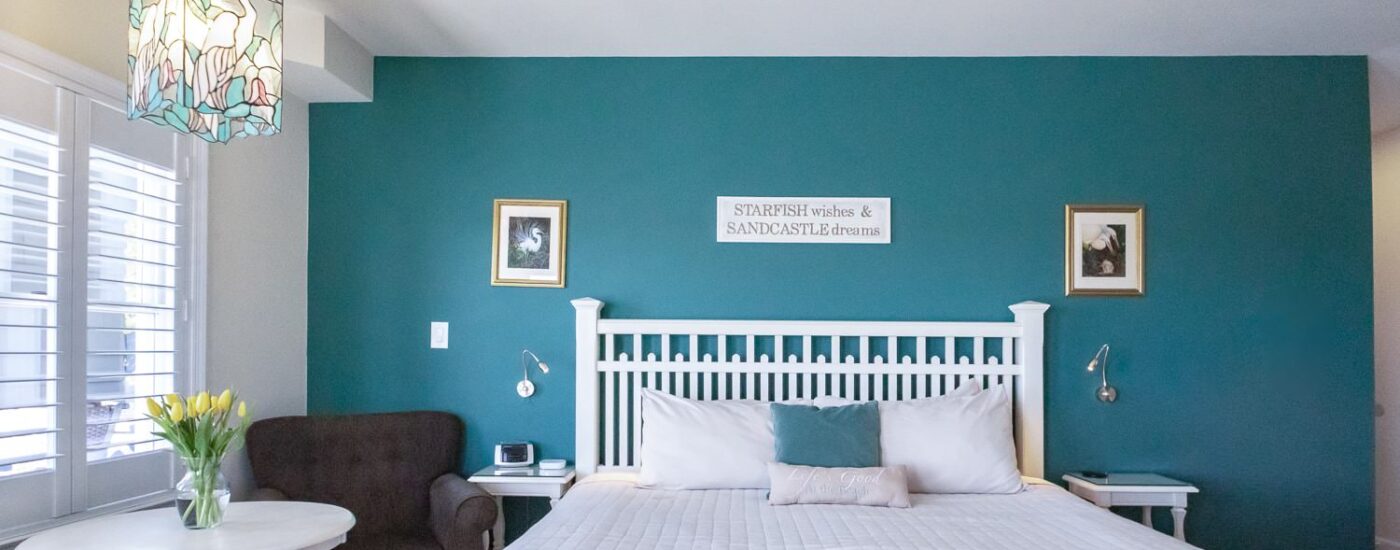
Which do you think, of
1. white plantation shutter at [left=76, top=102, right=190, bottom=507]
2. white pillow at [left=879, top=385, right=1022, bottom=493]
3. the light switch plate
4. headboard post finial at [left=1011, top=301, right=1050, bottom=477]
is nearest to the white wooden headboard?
headboard post finial at [left=1011, top=301, right=1050, bottom=477]

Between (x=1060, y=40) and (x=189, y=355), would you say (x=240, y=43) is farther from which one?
(x=1060, y=40)

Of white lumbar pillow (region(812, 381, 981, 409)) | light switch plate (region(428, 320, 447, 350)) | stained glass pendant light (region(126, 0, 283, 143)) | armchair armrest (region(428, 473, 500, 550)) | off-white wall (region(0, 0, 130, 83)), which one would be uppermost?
off-white wall (region(0, 0, 130, 83))

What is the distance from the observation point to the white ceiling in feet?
10.2

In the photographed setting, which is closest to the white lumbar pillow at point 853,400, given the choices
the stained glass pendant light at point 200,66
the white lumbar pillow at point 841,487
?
the white lumbar pillow at point 841,487

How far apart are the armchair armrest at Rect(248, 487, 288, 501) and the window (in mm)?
256

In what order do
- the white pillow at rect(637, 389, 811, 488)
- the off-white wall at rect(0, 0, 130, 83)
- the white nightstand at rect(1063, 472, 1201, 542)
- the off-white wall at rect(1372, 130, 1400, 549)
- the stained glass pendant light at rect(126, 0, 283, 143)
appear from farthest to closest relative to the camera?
the off-white wall at rect(1372, 130, 1400, 549) → the white nightstand at rect(1063, 472, 1201, 542) → the white pillow at rect(637, 389, 811, 488) → the off-white wall at rect(0, 0, 130, 83) → the stained glass pendant light at rect(126, 0, 283, 143)

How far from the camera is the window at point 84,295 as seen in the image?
7.66 ft

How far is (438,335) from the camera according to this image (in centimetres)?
371

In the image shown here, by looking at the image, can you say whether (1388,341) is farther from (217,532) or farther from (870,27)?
(217,532)

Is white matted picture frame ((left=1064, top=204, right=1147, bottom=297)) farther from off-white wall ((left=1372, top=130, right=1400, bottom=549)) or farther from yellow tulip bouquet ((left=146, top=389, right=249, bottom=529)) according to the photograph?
yellow tulip bouquet ((left=146, top=389, right=249, bottom=529))

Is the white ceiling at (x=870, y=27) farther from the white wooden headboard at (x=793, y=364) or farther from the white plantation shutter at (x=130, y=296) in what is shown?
the white wooden headboard at (x=793, y=364)

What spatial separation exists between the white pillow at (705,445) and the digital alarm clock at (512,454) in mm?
498

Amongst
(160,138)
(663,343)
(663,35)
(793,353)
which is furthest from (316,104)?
(793,353)

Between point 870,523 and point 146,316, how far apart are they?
2.28m
